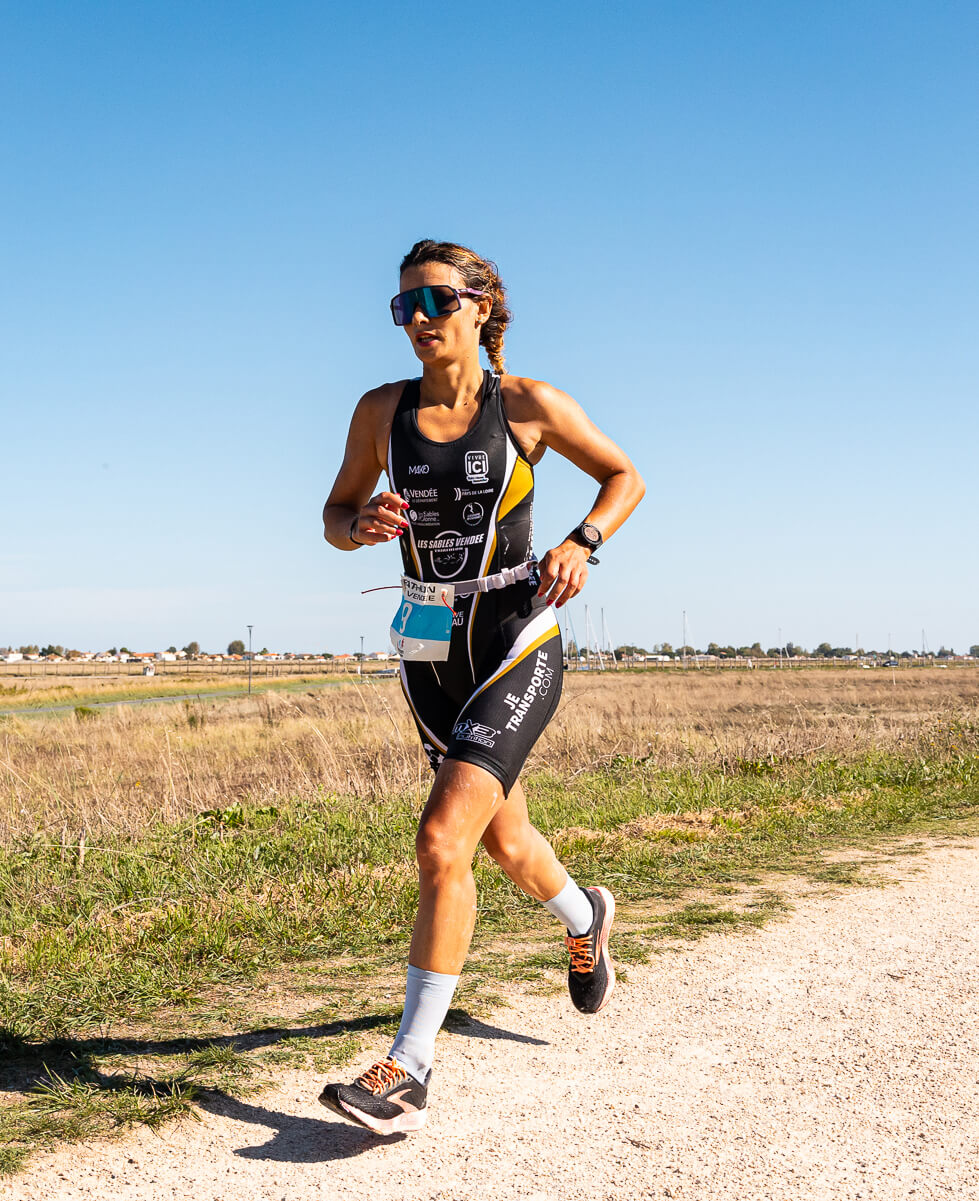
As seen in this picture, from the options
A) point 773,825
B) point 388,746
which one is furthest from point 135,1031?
point 388,746

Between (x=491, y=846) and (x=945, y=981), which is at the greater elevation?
(x=491, y=846)

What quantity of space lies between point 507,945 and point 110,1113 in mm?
2400

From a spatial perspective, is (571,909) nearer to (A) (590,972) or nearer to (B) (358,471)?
(A) (590,972)

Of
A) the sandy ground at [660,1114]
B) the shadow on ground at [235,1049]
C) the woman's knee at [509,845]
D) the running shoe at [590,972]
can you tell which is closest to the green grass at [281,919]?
the shadow on ground at [235,1049]

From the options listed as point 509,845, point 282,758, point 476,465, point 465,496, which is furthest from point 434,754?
point 282,758

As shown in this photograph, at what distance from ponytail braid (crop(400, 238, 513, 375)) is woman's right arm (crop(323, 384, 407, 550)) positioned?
1.48 ft

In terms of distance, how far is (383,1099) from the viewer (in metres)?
3.00

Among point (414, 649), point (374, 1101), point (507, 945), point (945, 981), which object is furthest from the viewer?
point (507, 945)

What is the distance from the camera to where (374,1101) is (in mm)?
2977

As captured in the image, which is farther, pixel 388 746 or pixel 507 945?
pixel 388 746

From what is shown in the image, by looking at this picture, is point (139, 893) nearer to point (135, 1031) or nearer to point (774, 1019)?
point (135, 1031)

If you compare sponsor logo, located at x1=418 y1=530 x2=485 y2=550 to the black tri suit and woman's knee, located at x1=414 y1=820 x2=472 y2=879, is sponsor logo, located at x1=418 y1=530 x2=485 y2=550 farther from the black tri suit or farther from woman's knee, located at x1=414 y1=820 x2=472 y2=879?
woman's knee, located at x1=414 y1=820 x2=472 y2=879

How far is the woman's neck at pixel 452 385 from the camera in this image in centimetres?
389

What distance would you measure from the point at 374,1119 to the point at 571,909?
1.26m
